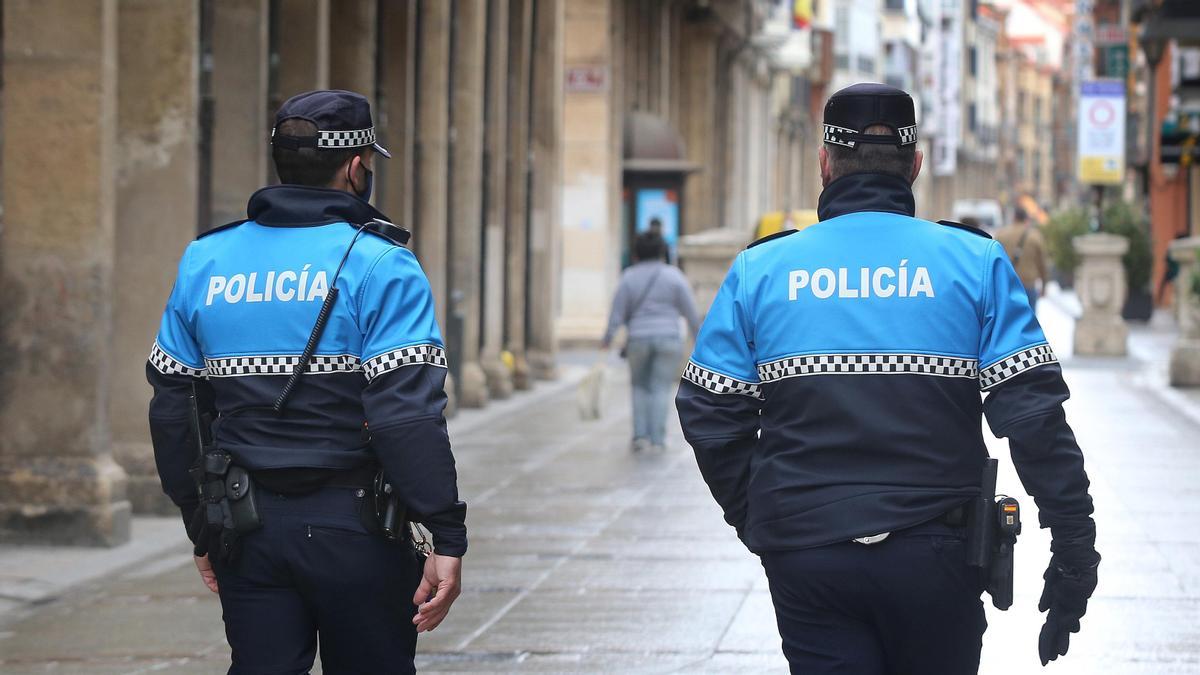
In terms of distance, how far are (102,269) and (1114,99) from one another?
32.1m

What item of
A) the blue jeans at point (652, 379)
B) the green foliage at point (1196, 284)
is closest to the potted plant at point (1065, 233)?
the green foliage at point (1196, 284)

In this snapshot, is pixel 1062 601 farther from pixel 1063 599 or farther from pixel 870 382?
pixel 870 382

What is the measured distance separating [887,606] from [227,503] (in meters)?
1.36

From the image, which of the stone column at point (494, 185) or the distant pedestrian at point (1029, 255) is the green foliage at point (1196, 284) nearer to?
the distant pedestrian at point (1029, 255)

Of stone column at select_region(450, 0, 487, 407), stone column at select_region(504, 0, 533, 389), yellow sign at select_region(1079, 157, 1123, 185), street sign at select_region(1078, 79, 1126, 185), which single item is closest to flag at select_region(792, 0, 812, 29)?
street sign at select_region(1078, 79, 1126, 185)

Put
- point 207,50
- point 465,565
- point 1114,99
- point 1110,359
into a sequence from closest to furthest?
point 465,565, point 207,50, point 1110,359, point 1114,99

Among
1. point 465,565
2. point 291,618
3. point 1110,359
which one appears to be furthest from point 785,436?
point 1110,359

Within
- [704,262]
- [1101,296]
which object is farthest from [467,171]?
[1101,296]

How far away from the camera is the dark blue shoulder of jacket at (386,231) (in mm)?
4309

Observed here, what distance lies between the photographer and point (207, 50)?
1286 cm

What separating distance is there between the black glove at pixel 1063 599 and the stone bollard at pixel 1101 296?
849 inches

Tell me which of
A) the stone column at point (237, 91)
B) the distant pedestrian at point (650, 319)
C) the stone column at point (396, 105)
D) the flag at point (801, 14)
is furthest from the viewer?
the flag at point (801, 14)

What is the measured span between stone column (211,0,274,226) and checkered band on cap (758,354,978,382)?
9564 millimetres

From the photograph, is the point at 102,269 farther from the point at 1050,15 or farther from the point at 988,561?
the point at 1050,15
